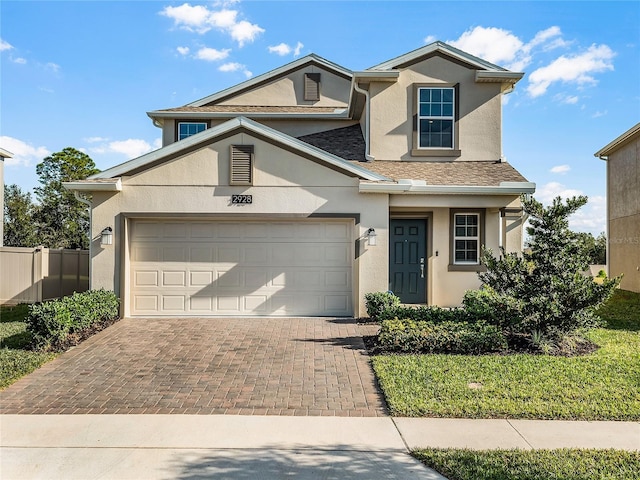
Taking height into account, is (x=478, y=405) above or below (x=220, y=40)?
below

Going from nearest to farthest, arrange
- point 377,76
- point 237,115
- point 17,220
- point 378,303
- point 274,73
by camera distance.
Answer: point 378,303, point 377,76, point 237,115, point 274,73, point 17,220

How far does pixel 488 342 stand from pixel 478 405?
8.55ft

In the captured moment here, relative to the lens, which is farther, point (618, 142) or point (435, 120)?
point (618, 142)

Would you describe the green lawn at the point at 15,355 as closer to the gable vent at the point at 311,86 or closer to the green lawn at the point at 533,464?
the green lawn at the point at 533,464

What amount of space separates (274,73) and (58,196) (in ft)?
61.2

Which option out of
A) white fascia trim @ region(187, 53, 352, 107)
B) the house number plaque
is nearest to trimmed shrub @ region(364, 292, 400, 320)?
the house number plaque

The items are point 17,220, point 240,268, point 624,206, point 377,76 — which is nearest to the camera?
point 240,268

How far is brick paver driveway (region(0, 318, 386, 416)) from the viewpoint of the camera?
5633 mm

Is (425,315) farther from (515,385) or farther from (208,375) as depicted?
(208,375)

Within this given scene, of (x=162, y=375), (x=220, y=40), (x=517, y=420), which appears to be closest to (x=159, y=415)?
(x=162, y=375)

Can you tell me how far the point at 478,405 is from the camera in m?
5.52

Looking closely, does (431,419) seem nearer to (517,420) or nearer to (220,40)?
(517,420)

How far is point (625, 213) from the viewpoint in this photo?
17.0 metres

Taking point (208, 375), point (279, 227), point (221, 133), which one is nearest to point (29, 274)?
point (221, 133)
